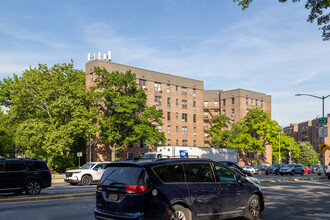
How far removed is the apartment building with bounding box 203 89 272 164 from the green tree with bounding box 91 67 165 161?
29.2m

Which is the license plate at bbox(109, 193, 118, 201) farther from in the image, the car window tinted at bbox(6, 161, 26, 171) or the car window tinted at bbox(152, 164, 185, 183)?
the car window tinted at bbox(6, 161, 26, 171)

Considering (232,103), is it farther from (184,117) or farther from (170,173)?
(170,173)

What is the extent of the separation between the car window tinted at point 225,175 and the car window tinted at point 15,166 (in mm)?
11829

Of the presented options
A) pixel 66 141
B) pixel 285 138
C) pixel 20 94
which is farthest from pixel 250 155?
pixel 20 94

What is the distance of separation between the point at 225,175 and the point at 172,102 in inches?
2322

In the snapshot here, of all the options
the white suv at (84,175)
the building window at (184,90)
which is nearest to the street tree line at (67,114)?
the building window at (184,90)

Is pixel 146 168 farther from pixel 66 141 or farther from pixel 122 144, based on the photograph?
pixel 122 144

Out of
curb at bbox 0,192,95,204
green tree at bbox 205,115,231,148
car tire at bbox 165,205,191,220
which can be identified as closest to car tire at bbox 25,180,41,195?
curb at bbox 0,192,95,204

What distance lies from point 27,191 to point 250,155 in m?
69.4

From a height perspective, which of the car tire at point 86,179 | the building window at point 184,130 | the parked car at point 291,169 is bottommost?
the parked car at point 291,169

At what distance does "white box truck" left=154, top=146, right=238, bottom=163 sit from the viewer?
37.7m

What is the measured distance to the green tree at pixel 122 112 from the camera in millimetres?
51875

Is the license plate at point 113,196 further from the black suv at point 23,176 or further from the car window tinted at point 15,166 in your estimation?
the car window tinted at point 15,166

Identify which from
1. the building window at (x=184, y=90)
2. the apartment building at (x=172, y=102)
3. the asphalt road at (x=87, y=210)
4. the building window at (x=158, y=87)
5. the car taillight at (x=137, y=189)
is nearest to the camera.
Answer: the car taillight at (x=137, y=189)
